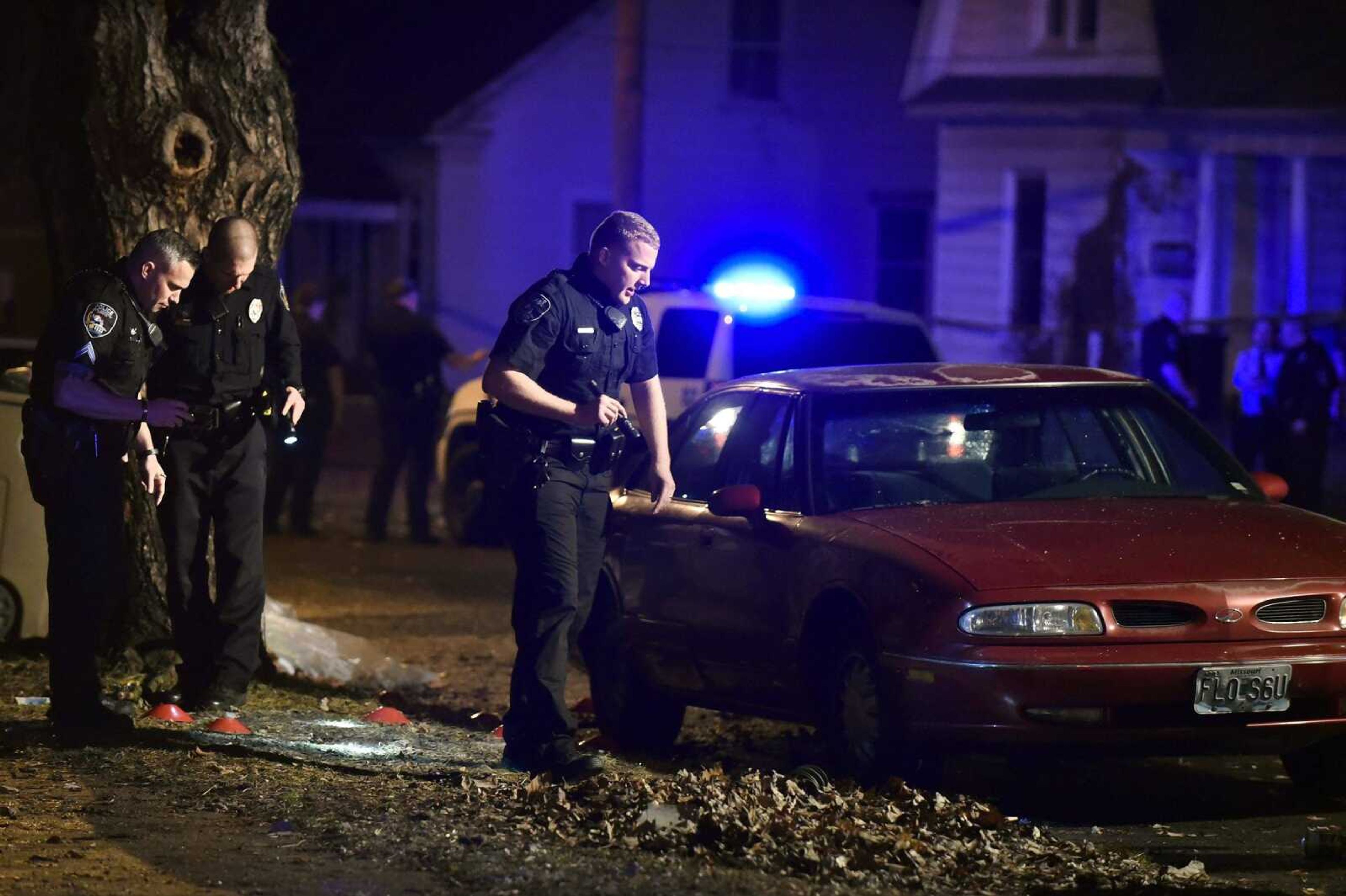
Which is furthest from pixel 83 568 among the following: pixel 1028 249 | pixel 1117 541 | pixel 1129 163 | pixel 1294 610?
pixel 1028 249

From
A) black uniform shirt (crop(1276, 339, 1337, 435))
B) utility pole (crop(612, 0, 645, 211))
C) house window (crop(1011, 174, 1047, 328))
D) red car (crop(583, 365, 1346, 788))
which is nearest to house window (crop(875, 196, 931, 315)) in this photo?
house window (crop(1011, 174, 1047, 328))

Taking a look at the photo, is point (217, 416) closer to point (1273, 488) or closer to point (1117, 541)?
point (1117, 541)

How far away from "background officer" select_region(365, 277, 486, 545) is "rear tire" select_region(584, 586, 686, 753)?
750 centimetres

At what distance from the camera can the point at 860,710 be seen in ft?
23.5

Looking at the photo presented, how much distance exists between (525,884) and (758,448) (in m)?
2.92

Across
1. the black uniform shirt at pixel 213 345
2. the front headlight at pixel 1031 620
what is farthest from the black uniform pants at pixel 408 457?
the front headlight at pixel 1031 620

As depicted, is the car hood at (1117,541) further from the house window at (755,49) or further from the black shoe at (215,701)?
the house window at (755,49)

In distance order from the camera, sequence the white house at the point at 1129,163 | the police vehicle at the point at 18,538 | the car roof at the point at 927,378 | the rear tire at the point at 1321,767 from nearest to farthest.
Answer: the rear tire at the point at 1321,767 → the car roof at the point at 927,378 → the police vehicle at the point at 18,538 → the white house at the point at 1129,163

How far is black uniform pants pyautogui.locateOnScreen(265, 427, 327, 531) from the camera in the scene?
16422mm

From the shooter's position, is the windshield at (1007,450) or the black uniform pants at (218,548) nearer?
the windshield at (1007,450)

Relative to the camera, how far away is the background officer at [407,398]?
1617 cm

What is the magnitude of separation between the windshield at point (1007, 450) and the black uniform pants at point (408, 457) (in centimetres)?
872

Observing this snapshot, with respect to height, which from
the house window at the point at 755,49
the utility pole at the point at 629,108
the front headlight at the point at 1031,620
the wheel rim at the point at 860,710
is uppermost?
the house window at the point at 755,49

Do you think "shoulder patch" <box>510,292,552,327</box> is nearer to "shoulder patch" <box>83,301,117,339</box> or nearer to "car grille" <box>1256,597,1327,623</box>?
"shoulder patch" <box>83,301,117,339</box>
